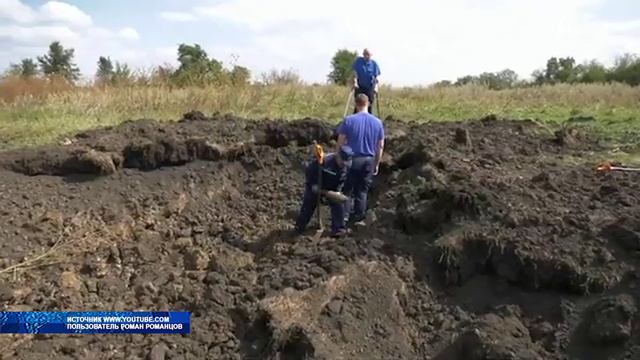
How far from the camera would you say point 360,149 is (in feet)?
24.3

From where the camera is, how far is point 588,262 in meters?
5.88

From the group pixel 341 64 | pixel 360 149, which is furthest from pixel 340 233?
pixel 341 64

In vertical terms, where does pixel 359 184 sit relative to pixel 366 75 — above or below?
below

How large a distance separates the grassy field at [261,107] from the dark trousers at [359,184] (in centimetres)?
587

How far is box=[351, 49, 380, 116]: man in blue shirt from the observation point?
12.9 meters

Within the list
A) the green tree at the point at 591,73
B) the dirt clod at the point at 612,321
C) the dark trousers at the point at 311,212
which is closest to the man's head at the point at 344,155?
the dark trousers at the point at 311,212

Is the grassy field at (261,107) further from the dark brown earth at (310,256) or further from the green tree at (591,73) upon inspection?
the green tree at (591,73)

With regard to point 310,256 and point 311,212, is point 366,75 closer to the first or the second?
point 311,212

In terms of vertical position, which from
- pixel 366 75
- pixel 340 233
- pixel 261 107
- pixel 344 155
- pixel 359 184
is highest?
pixel 366 75

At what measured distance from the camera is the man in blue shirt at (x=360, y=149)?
24.2 ft

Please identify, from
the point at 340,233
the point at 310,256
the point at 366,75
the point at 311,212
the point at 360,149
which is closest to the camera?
the point at 310,256

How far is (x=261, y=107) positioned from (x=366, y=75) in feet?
19.8

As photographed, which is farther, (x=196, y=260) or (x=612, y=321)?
(x=196, y=260)

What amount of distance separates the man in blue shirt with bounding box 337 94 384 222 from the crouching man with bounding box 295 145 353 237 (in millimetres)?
104
